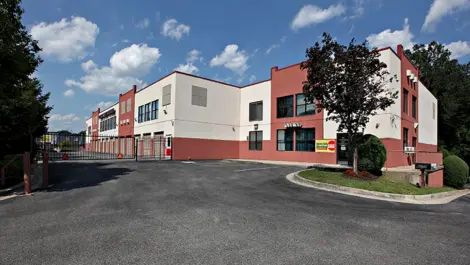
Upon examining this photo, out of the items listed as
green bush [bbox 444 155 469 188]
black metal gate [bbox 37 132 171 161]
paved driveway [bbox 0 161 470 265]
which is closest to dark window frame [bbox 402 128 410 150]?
green bush [bbox 444 155 469 188]

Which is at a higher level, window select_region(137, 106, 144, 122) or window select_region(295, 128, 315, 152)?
window select_region(137, 106, 144, 122)

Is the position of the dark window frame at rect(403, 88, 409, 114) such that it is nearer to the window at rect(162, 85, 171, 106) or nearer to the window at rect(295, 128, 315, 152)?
the window at rect(295, 128, 315, 152)

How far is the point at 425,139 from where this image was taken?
26.6m

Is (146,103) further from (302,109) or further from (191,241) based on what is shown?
(191,241)

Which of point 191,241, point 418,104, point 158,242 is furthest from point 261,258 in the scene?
point 418,104

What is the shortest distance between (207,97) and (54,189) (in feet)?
62.3

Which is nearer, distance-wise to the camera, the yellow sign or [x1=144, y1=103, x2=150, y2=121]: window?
the yellow sign

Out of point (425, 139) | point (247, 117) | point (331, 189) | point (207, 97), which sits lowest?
point (331, 189)

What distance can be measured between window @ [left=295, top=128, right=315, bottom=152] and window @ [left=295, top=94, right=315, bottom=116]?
154cm

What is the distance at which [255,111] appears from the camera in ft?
94.2

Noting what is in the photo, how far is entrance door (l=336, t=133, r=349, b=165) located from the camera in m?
20.4

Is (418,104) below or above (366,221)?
above

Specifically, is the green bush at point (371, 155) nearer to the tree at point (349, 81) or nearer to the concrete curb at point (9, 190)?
the tree at point (349, 81)

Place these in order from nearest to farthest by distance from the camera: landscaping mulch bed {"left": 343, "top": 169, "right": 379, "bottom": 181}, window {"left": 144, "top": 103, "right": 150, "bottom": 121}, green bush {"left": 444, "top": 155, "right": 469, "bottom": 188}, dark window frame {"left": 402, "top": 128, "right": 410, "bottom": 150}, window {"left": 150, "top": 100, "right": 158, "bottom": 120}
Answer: landscaping mulch bed {"left": 343, "top": 169, "right": 379, "bottom": 181} < green bush {"left": 444, "top": 155, "right": 469, "bottom": 188} < dark window frame {"left": 402, "top": 128, "right": 410, "bottom": 150} < window {"left": 150, "top": 100, "right": 158, "bottom": 120} < window {"left": 144, "top": 103, "right": 150, "bottom": 121}
